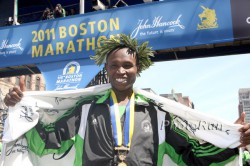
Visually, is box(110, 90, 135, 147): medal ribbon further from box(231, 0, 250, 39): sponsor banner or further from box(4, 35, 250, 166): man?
box(231, 0, 250, 39): sponsor banner

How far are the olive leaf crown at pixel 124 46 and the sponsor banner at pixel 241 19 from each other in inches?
206

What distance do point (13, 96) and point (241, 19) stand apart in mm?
6193

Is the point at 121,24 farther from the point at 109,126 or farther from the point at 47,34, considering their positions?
the point at 109,126

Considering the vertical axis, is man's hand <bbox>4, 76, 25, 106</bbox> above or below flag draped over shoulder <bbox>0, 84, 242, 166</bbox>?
above

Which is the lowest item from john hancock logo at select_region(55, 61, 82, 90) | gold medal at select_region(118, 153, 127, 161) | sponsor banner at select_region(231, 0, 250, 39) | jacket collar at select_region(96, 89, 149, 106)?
gold medal at select_region(118, 153, 127, 161)

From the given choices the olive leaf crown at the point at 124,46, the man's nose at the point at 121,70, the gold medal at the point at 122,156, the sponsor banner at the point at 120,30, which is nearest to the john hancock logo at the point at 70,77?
the sponsor banner at the point at 120,30

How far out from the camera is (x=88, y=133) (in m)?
2.90

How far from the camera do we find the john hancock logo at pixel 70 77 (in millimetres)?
8594

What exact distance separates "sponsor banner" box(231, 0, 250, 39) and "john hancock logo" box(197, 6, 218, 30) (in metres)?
0.42

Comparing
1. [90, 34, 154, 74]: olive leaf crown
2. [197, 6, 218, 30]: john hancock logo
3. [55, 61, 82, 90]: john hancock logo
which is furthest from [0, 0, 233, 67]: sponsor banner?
[90, 34, 154, 74]: olive leaf crown

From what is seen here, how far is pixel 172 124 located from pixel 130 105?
431mm

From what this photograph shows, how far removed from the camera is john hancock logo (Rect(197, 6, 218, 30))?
8.00 m

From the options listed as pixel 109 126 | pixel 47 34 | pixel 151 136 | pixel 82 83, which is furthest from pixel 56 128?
pixel 47 34

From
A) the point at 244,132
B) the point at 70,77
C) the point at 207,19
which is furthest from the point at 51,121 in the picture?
the point at 207,19
